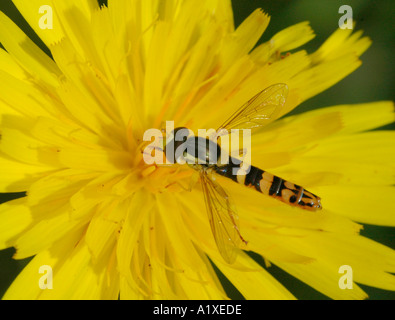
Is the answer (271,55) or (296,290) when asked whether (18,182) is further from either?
(296,290)

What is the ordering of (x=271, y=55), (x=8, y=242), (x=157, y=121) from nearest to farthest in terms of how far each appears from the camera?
(x=8, y=242) → (x=157, y=121) → (x=271, y=55)

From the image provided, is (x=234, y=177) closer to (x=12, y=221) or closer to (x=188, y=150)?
(x=188, y=150)

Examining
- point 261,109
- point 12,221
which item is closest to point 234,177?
point 261,109

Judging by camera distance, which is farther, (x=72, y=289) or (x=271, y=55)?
(x=271, y=55)

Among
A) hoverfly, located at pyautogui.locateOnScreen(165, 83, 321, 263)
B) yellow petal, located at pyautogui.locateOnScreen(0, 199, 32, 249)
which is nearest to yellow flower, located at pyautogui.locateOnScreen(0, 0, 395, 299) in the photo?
yellow petal, located at pyautogui.locateOnScreen(0, 199, 32, 249)

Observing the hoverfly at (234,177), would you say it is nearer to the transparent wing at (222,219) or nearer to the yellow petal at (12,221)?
the transparent wing at (222,219)

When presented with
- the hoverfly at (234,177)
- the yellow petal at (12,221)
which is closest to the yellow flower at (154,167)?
the yellow petal at (12,221)

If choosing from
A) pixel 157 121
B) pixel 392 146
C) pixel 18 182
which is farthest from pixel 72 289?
pixel 392 146
